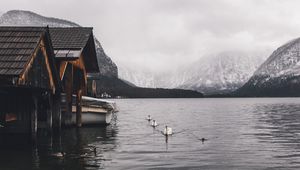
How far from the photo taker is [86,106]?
4650 cm

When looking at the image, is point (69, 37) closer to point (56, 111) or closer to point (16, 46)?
point (56, 111)

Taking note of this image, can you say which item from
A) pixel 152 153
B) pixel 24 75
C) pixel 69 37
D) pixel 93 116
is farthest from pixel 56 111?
pixel 24 75

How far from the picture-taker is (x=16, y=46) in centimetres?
2712

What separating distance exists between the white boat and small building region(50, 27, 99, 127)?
135cm

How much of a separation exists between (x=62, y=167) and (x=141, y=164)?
4.34m

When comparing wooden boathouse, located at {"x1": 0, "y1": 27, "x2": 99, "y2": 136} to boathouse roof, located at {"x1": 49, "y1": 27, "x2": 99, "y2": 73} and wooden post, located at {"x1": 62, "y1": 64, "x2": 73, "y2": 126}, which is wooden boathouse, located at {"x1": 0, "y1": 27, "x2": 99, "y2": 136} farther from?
wooden post, located at {"x1": 62, "y1": 64, "x2": 73, "y2": 126}

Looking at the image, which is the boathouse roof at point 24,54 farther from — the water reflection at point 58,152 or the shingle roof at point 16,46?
the water reflection at point 58,152

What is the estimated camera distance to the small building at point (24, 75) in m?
25.6

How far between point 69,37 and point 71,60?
3692mm

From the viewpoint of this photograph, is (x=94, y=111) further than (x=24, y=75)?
Yes

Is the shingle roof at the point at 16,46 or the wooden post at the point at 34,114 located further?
the wooden post at the point at 34,114

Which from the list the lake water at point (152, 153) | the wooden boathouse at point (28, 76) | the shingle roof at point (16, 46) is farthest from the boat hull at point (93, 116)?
the shingle roof at point (16, 46)

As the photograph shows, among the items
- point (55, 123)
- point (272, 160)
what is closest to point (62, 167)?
point (272, 160)

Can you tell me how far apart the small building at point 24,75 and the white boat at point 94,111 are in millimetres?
13718
